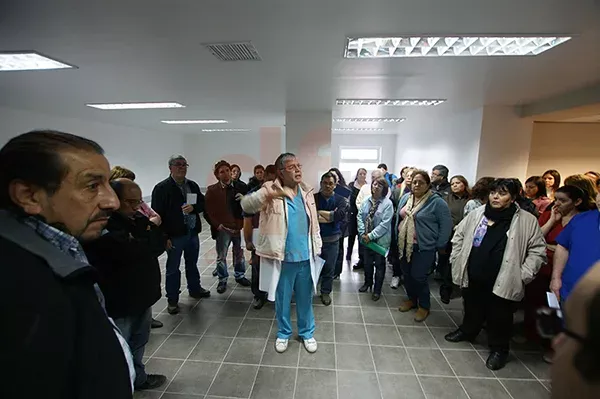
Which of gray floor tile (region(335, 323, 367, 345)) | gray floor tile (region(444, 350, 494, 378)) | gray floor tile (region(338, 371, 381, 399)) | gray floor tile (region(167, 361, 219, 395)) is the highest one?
gray floor tile (region(444, 350, 494, 378))

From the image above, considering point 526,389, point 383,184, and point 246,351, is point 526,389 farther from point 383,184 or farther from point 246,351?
point 246,351

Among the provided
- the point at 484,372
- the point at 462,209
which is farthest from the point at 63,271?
the point at 462,209

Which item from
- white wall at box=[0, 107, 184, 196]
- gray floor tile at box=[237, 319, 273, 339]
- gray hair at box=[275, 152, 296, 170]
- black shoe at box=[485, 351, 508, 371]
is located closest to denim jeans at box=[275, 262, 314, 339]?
gray floor tile at box=[237, 319, 273, 339]

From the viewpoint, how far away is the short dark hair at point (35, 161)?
2.05ft

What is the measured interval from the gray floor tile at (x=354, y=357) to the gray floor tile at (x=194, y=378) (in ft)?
3.45

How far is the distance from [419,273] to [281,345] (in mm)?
1566

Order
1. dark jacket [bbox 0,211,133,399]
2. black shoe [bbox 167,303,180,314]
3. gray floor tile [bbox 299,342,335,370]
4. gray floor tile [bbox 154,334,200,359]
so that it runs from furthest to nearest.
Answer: black shoe [bbox 167,303,180,314], gray floor tile [bbox 154,334,200,359], gray floor tile [bbox 299,342,335,370], dark jacket [bbox 0,211,133,399]

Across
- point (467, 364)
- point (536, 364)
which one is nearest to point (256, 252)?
point (467, 364)

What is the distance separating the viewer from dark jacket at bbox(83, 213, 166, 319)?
1.45m

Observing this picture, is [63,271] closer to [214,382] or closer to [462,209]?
[214,382]

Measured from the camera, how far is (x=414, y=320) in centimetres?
286

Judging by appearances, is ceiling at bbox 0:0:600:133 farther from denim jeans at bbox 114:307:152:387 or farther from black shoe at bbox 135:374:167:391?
black shoe at bbox 135:374:167:391

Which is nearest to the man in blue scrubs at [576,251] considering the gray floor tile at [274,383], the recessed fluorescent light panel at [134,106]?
the gray floor tile at [274,383]

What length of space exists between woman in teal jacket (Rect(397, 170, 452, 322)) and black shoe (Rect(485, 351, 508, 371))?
692 millimetres
